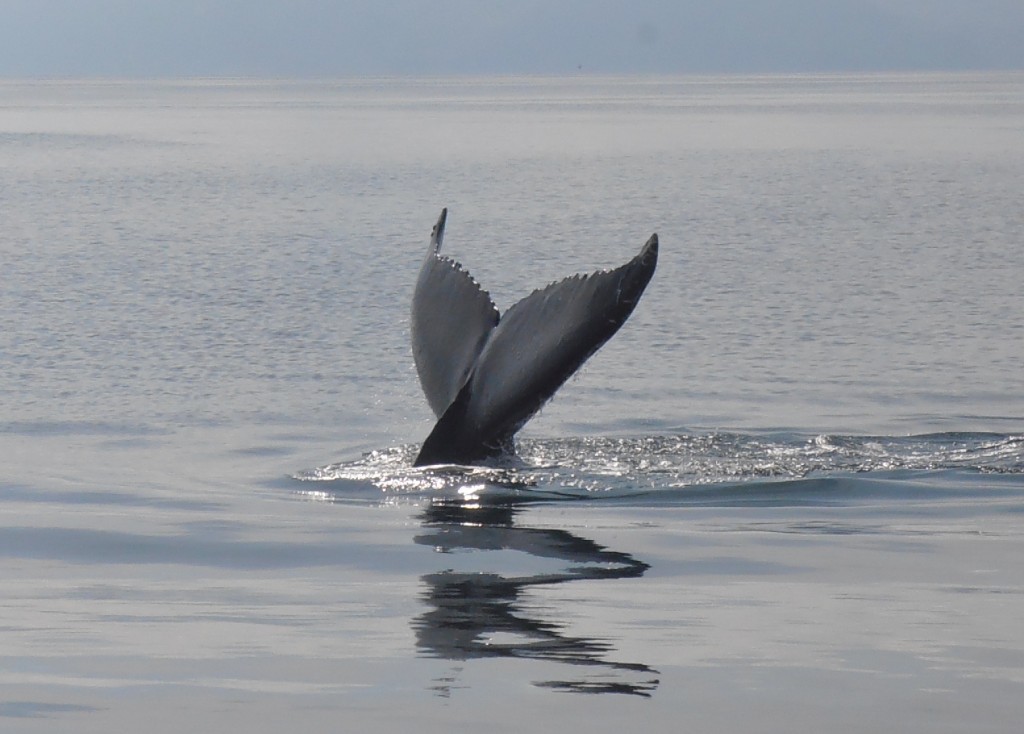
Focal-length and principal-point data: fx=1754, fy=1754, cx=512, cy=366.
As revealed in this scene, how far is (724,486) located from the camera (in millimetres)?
7805

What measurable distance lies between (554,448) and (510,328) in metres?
2.19

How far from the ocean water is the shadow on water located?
23mm

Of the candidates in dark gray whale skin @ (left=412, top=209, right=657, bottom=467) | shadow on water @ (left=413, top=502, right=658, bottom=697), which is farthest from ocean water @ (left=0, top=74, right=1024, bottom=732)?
dark gray whale skin @ (left=412, top=209, right=657, bottom=467)

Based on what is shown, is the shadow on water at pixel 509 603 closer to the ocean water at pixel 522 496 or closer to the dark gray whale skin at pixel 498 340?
the ocean water at pixel 522 496

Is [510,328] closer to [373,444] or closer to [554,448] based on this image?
[554,448]

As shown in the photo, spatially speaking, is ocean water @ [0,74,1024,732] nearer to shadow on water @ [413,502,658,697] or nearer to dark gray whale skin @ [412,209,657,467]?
shadow on water @ [413,502,658,697]

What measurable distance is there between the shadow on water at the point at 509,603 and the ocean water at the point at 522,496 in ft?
0.07

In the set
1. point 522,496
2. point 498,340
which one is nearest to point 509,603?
point 498,340

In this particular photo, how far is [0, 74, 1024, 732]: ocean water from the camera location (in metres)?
4.61

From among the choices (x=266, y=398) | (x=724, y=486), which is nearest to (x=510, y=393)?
(x=724, y=486)

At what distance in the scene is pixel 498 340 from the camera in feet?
22.0

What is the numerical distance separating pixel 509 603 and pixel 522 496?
2.09m

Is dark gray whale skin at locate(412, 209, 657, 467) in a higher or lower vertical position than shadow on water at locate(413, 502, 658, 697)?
higher

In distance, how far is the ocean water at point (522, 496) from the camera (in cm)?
461
